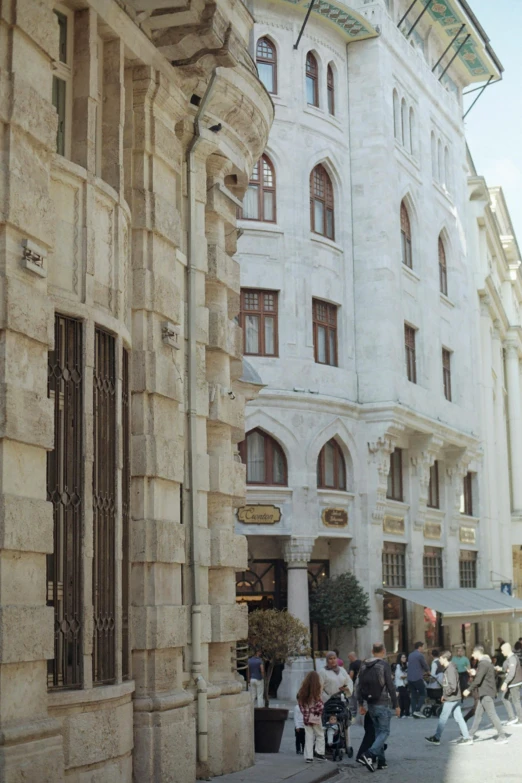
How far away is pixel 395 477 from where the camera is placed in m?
34.5

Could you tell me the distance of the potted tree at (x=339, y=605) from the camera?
29.4 meters

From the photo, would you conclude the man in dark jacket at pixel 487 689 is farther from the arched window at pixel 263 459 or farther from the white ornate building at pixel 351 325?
the arched window at pixel 263 459

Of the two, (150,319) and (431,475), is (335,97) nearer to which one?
(431,475)

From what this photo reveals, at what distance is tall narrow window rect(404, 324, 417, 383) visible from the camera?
35.1m

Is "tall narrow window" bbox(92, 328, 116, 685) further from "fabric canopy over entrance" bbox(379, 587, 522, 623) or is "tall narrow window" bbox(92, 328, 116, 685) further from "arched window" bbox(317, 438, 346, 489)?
"fabric canopy over entrance" bbox(379, 587, 522, 623)

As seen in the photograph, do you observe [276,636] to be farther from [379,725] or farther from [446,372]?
[446,372]

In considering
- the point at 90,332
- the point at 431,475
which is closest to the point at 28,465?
the point at 90,332

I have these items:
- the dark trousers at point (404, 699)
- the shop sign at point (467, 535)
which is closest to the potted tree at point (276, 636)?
the dark trousers at point (404, 699)

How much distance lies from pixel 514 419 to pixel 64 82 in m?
46.8

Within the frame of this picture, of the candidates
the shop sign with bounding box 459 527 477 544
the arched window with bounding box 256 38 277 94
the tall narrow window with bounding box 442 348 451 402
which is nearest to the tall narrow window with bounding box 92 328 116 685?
the arched window with bounding box 256 38 277 94

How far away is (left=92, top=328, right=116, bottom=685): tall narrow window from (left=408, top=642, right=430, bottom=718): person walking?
51.8 feet

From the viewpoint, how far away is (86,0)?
11.8 metres

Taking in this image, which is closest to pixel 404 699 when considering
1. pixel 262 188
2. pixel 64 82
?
pixel 262 188

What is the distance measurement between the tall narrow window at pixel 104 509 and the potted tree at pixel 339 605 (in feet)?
60.3
